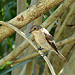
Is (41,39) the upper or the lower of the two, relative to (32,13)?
lower

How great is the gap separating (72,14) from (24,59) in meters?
1.69

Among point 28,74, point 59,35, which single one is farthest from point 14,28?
point 59,35

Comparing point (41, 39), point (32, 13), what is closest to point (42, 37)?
point (41, 39)

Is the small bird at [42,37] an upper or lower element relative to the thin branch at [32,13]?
lower

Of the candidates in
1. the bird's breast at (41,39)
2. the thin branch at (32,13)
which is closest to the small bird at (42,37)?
the bird's breast at (41,39)

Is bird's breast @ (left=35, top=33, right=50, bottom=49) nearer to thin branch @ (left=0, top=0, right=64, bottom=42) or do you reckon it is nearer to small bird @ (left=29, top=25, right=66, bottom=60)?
small bird @ (left=29, top=25, right=66, bottom=60)

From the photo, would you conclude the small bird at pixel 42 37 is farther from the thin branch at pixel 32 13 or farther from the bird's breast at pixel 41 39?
the thin branch at pixel 32 13

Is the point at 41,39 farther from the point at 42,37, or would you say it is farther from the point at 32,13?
the point at 32,13

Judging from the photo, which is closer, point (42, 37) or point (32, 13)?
point (32, 13)

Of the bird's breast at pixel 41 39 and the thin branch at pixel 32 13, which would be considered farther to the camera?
the bird's breast at pixel 41 39

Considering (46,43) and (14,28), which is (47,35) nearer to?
(46,43)

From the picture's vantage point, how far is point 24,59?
3.09 metres

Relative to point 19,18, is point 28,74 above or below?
below

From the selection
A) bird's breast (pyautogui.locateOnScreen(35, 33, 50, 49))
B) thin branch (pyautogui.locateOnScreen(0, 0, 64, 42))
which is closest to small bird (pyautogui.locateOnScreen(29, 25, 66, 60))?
bird's breast (pyautogui.locateOnScreen(35, 33, 50, 49))
